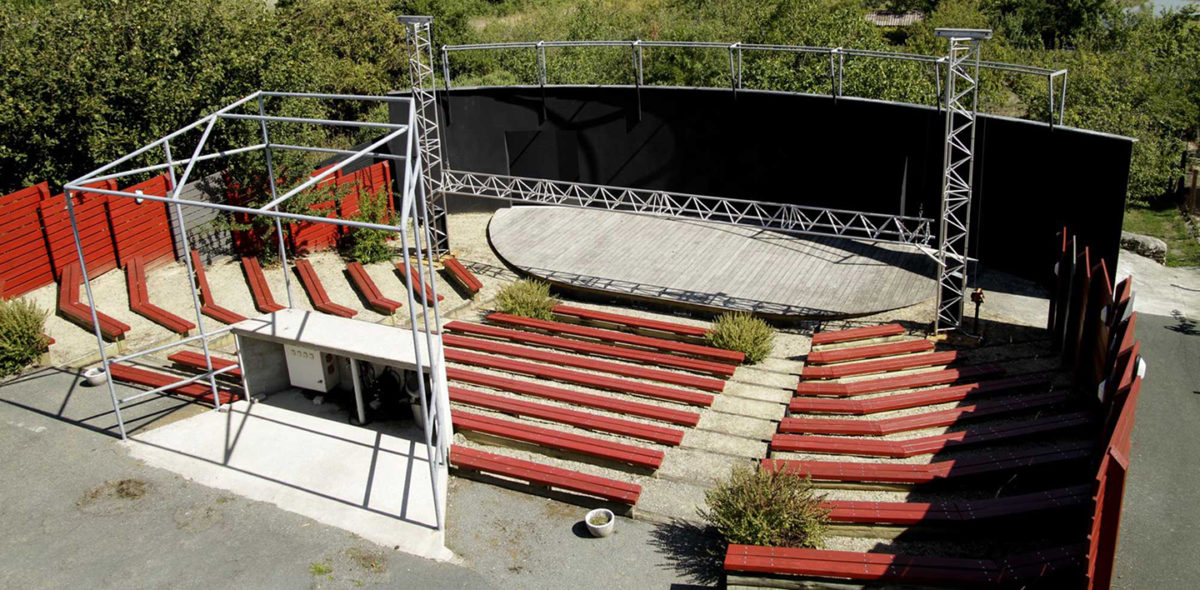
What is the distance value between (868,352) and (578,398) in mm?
5435

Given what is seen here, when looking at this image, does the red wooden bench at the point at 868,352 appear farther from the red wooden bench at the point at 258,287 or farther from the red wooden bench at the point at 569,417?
the red wooden bench at the point at 258,287

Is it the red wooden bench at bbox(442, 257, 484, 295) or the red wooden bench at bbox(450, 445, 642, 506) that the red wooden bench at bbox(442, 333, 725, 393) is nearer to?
the red wooden bench at bbox(442, 257, 484, 295)

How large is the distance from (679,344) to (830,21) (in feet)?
59.0

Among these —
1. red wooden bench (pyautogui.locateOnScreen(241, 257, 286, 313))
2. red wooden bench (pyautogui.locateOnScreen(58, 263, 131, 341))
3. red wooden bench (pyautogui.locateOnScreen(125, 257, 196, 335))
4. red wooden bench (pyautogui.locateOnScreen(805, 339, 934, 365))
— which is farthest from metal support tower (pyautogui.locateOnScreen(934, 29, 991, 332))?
red wooden bench (pyautogui.locateOnScreen(58, 263, 131, 341))

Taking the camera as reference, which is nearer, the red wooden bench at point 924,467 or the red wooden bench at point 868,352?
the red wooden bench at point 924,467

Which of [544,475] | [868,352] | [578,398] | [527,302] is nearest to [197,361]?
[527,302]

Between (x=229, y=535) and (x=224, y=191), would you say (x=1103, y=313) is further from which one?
(x=224, y=191)

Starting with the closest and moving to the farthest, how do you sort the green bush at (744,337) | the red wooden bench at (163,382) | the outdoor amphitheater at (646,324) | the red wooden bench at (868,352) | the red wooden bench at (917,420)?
the outdoor amphitheater at (646,324), the red wooden bench at (917,420), the red wooden bench at (163,382), the red wooden bench at (868,352), the green bush at (744,337)

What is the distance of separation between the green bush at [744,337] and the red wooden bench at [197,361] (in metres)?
8.68

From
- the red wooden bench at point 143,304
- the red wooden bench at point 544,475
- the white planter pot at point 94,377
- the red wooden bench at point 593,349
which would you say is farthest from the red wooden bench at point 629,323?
the white planter pot at point 94,377

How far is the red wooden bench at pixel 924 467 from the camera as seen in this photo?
1329 centimetres

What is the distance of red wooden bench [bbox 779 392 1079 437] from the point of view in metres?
14.9

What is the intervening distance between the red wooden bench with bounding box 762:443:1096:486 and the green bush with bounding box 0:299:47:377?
13139 mm

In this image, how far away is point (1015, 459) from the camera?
533 inches
